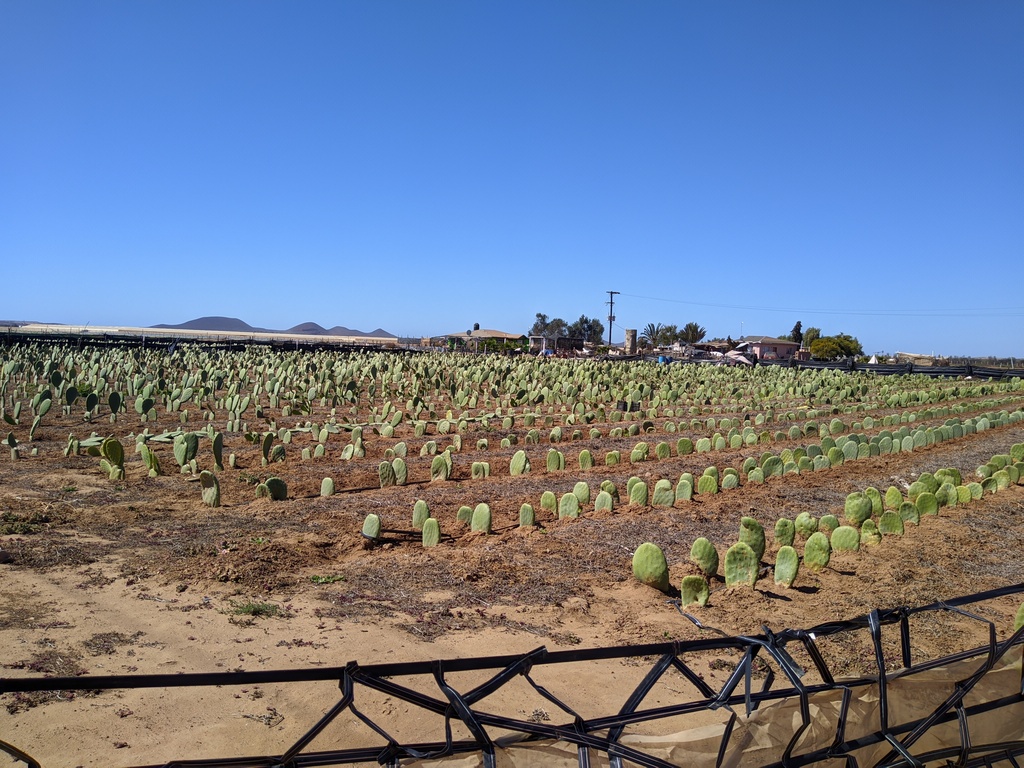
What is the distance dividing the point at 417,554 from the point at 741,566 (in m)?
2.12

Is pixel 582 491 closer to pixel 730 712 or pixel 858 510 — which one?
pixel 858 510

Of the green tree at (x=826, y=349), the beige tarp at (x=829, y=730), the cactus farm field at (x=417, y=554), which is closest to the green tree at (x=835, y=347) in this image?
the green tree at (x=826, y=349)

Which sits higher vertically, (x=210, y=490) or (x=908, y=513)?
(x=908, y=513)

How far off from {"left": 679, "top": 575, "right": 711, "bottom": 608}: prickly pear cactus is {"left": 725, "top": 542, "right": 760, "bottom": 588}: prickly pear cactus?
11.7 inches

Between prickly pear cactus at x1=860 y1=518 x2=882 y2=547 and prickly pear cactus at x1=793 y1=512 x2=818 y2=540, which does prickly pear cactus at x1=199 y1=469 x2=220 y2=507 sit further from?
prickly pear cactus at x1=860 y1=518 x2=882 y2=547

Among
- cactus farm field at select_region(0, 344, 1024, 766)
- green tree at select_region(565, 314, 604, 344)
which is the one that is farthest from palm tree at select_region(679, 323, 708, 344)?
cactus farm field at select_region(0, 344, 1024, 766)

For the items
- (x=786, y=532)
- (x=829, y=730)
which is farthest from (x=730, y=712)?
(x=786, y=532)

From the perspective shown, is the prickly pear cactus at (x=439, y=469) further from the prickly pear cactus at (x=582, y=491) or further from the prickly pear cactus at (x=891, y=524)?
the prickly pear cactus at (x=891, y=524)

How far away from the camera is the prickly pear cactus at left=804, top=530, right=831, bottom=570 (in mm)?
5016

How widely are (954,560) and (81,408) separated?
13389 millimetres

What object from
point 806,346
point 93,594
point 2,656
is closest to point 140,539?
point 93,594

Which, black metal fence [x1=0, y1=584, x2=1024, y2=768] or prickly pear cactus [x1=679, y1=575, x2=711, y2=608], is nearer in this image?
black metal fence [x1=0, y1=584, x2=1024, y2=768]

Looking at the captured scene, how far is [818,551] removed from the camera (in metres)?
5.04

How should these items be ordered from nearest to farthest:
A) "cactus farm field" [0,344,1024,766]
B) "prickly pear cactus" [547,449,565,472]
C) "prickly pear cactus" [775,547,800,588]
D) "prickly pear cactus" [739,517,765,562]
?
"cactus farm field" [0,344,1024,766] → "prickly pear cactus" [775,547,800,588] → "prickly pear cactus" [739,517,765,562] → "prickly pear cactus" [547,449,565,472]
